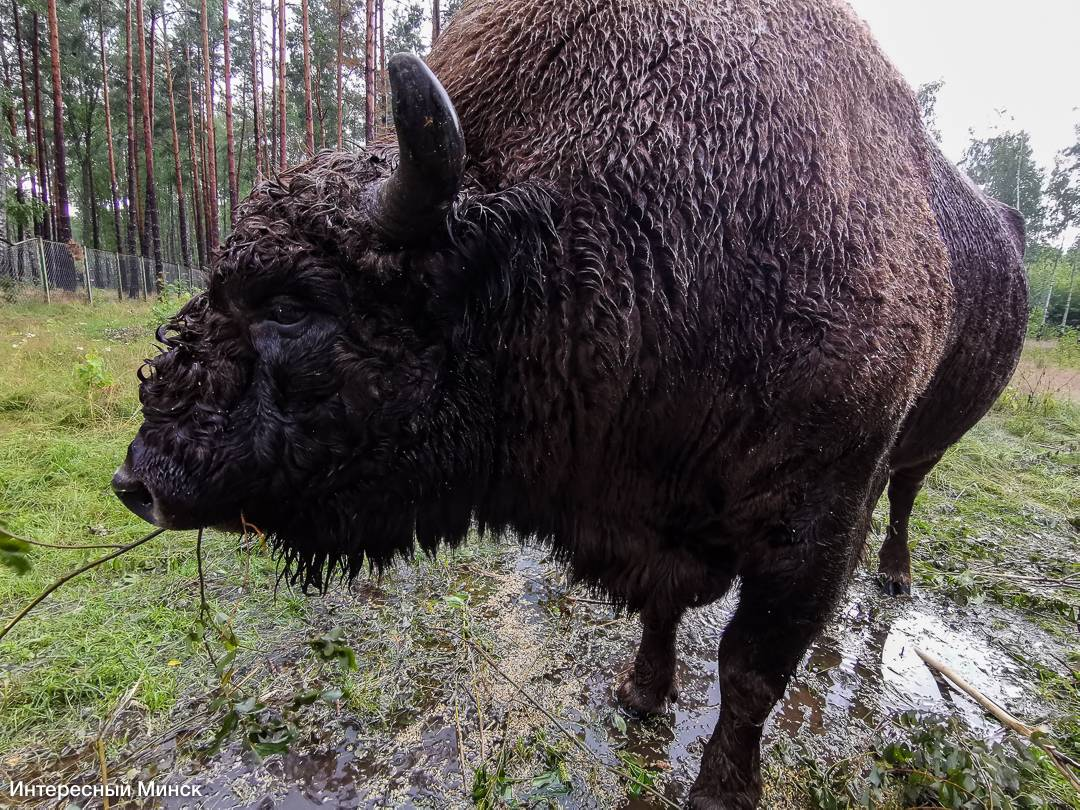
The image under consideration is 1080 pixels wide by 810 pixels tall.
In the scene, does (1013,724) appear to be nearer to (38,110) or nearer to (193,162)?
(193,162)

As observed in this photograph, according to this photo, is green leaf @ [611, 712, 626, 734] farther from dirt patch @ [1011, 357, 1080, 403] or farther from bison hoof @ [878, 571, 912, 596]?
dirt patch @ [1011, 357, 1080, 403]

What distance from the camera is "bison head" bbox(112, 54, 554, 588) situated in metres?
1.53

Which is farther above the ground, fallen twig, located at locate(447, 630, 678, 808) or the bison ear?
the bison ear

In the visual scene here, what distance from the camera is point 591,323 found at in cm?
162

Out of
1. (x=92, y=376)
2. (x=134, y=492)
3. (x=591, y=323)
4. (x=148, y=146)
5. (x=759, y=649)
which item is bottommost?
(x=92, y=376)

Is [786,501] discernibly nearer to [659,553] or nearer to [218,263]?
[659,553]

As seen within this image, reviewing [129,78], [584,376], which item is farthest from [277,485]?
[129,78]

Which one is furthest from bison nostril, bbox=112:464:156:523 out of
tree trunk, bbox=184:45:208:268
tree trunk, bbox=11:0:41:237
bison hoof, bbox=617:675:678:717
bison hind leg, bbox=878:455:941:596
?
tree trunk, bbox=11:0:41:237

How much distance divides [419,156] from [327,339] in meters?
0.58

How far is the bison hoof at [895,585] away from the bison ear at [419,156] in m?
4.16

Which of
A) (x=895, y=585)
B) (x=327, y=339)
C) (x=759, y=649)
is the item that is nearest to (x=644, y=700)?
(x=759, y=649)

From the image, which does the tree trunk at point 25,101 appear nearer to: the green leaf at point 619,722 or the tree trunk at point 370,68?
the tree trunk at point 370,68

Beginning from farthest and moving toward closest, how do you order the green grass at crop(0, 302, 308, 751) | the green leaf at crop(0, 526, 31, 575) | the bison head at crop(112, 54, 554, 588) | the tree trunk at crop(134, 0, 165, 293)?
the tree trunk at crop(134, 0, 165, 293)
the green grass at crop(0, 302, 308, 751)
the bison head at crop(112, 54, 554, 588)
the green leaf at crop(0, 526, 31, 575)

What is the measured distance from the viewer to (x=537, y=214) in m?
1.58
